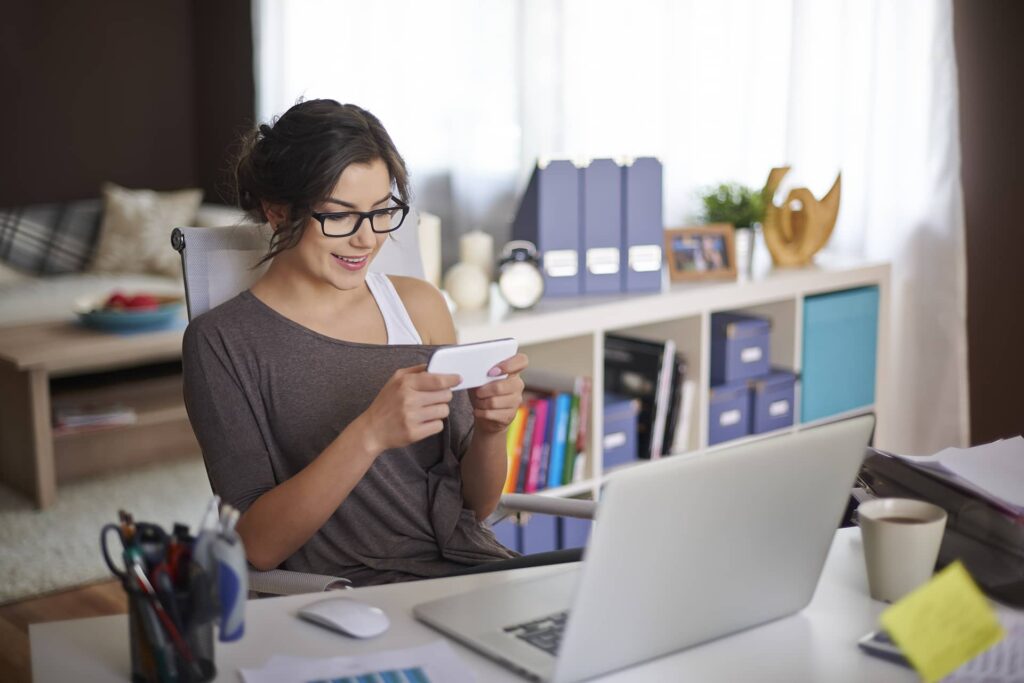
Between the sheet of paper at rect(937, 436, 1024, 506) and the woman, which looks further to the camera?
the woman

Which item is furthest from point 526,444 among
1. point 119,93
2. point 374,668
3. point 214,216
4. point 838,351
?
point 119,93

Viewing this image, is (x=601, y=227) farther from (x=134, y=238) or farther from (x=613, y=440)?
(x=134, y=238)

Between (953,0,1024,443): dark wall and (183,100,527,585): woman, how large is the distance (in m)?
2.00

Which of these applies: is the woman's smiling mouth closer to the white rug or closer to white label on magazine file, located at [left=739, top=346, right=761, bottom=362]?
the white rug

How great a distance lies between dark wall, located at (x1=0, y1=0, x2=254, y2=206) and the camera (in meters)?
5.43

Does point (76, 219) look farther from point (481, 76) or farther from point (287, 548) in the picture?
point (287, 548)

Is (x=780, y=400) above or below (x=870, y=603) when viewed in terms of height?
below

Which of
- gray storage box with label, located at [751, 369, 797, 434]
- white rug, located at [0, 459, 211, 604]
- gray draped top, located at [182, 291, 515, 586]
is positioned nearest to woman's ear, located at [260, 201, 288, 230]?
gray draped top, located at [182, 291, 515, 586]

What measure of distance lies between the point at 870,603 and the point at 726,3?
8.90 feet

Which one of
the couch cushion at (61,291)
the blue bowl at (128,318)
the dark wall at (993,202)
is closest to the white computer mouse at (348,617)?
the dark wall at (993,202)

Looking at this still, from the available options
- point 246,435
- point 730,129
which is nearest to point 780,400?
point 730,129

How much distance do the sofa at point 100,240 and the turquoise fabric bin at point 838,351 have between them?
2.73 metres

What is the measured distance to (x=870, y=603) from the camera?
4.11 ft

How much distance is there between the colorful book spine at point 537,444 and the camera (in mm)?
2682
